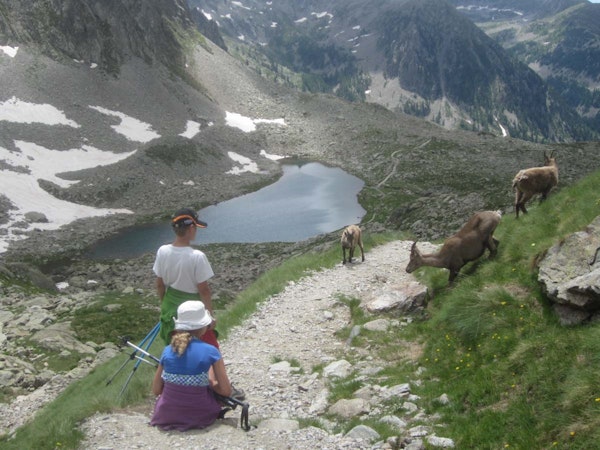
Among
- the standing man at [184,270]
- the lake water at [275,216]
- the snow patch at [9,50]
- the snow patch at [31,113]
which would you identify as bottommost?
the lake water at [275,216]

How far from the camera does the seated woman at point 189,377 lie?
8.99 m

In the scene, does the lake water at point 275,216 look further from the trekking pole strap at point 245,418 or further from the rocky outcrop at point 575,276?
the rocky outcrop at point 575,276

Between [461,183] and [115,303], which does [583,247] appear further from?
[461,183]

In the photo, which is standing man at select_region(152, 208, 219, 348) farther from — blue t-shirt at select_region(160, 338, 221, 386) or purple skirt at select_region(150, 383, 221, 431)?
purple skirt at select_region(150, 383, 221, 431)

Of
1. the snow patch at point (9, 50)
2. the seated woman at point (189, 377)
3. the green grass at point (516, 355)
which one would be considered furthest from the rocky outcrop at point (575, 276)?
the snow patch at point (9, 50)

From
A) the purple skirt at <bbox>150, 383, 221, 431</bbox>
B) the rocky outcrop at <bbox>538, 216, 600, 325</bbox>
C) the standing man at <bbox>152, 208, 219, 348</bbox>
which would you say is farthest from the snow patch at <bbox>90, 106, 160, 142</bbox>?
the rocky outcrop at <bbox>538, 216, 600, 325</bbox>

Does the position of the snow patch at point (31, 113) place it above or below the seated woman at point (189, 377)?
below

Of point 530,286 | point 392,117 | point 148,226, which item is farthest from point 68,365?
point 392,117

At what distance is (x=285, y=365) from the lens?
1366 cm

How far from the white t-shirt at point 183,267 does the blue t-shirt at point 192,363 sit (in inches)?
57.3

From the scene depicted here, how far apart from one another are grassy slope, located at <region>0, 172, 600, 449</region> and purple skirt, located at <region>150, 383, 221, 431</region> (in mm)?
1793

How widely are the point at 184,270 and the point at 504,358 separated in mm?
6294

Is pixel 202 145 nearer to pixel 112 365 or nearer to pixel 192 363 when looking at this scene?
pixel 112 365

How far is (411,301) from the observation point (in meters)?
15.3
